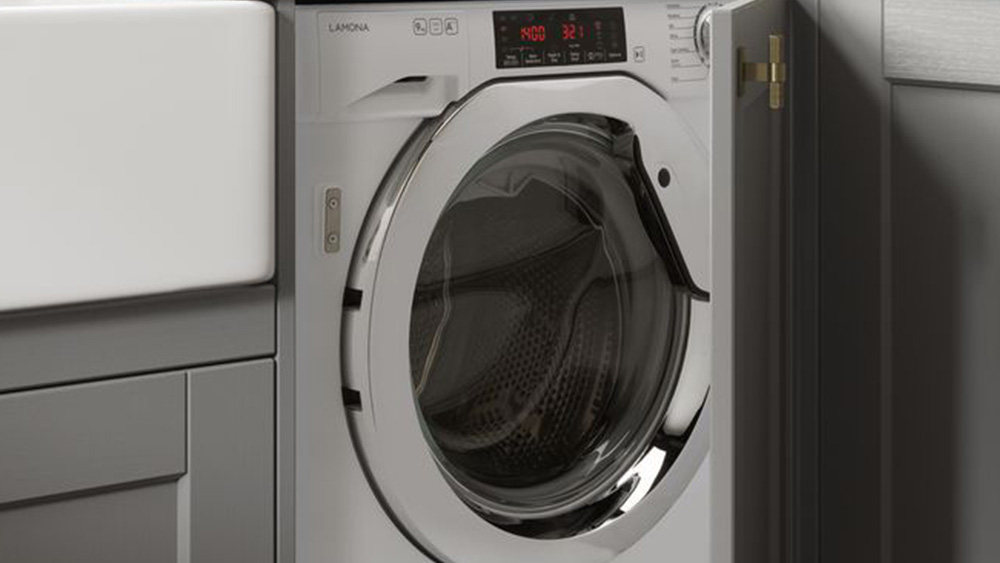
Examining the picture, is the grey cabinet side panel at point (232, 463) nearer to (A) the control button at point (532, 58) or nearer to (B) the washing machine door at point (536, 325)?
(B) the washing machine door at point (536, 325)

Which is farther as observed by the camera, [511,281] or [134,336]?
[511,281]

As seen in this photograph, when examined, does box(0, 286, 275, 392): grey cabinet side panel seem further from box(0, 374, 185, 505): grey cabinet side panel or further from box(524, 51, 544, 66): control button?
box(524, 51, 544, 66): control button

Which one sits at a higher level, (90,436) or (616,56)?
(616,56)

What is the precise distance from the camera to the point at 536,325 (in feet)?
6.28

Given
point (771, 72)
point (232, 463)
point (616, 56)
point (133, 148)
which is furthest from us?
point (616, 56)

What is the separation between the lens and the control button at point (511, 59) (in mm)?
1755

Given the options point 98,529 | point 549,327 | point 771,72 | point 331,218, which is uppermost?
point 771,72

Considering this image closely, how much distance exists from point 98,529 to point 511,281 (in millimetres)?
573

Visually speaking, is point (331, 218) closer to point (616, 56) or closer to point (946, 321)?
point (616, 56)

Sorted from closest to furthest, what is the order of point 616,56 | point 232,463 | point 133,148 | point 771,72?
point 133,148 → point 232,463 → point 771,72 → point 616,56

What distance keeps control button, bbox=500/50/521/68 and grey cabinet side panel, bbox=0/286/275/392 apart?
373 millimetres

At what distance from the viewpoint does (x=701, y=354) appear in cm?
202

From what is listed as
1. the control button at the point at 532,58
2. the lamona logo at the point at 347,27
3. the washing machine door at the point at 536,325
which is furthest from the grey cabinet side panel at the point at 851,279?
the lamona logo at the point at 347,27

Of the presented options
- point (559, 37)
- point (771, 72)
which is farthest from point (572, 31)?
point (771, 72)
